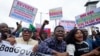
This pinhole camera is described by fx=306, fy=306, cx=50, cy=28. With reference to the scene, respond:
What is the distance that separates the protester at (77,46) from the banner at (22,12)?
11.8 feet

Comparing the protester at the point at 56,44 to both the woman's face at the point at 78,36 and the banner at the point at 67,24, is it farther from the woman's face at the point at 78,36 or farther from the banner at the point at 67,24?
the banner at the point at 67,24

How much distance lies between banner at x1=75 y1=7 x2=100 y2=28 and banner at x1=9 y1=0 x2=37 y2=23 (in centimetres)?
219

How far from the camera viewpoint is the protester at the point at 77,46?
6.54m

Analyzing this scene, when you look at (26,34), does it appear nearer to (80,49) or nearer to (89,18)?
(80,49)

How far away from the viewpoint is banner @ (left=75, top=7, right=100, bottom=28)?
1086 centimetres

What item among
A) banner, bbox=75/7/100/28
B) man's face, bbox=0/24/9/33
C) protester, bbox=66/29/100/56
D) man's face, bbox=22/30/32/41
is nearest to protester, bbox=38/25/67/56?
protester, bbox=66/29/100/56

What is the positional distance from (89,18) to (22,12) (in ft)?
9.07

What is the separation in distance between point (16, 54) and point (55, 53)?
40.5 inches

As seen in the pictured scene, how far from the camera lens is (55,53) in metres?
6.58

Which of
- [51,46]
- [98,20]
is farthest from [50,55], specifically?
[98,20]

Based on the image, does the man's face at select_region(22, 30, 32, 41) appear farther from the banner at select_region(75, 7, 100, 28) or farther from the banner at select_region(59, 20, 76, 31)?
the banner at select_region(59, 20, 76, 31)

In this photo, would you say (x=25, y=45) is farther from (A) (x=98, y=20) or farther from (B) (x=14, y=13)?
(A) (x=98, y=20)

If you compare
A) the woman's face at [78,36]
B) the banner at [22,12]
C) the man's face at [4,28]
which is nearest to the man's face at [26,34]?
the man's face at [4,28]

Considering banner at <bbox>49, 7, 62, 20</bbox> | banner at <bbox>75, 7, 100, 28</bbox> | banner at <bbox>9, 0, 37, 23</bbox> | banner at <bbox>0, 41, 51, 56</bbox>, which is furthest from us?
banner at <bbox>49, 7, 62, 20</bbox>
